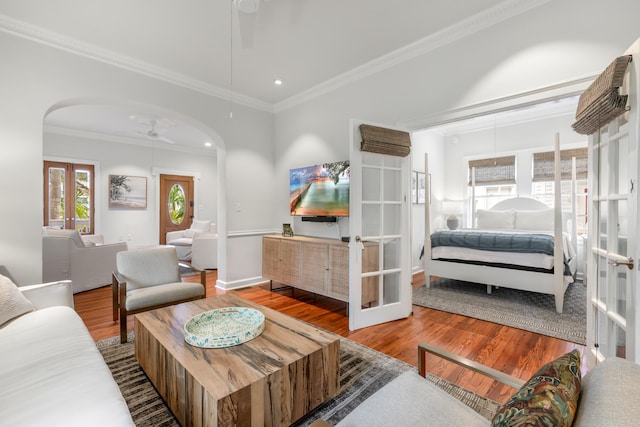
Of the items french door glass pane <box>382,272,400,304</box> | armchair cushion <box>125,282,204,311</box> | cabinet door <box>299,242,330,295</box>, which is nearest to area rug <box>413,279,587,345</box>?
french door glass pane <box>382,272,400,304</box>

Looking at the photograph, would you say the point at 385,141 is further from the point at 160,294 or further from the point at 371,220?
the point at 160,294

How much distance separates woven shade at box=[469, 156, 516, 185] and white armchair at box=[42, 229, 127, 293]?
6905mm

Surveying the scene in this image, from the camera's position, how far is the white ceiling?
2443 mm

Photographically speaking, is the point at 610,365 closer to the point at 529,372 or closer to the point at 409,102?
the point at 529,372

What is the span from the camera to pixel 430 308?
11.4ft

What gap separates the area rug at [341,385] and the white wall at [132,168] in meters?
5.11

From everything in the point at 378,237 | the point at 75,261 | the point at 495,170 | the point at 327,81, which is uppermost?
the point at 327,81

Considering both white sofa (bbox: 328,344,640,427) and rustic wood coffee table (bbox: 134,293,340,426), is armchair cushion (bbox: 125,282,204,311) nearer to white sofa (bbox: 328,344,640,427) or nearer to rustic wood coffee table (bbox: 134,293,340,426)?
rustic wood coffee table (bbox: 134,293,340,426)

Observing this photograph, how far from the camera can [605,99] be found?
1.57 metres

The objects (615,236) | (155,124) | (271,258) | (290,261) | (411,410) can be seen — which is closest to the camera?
(411,410)

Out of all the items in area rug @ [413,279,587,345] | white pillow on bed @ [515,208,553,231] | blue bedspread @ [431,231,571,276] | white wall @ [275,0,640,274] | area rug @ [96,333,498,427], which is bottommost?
area rug @ [96,333,498,427]

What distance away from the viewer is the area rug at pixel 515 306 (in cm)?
287

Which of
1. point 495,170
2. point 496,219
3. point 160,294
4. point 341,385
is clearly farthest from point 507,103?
point 495,170

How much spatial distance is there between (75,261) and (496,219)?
691 centimetres
